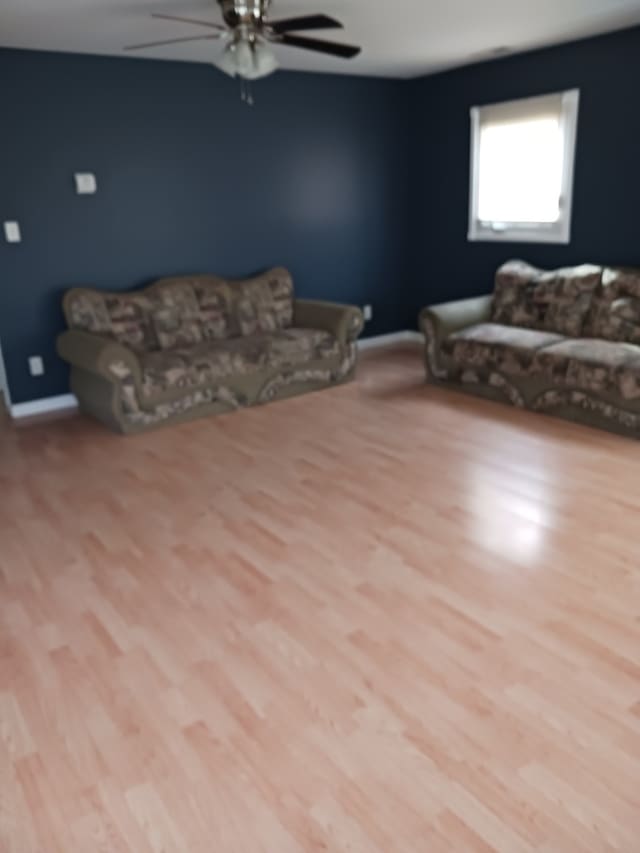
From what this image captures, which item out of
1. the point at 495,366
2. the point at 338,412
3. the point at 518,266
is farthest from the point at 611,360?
the point at 338,412

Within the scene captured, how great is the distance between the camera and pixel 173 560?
2.92 metres

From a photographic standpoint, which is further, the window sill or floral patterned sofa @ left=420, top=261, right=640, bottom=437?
the window sill

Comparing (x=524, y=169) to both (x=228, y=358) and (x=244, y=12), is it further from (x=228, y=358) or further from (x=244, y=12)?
(x=244, y=12)

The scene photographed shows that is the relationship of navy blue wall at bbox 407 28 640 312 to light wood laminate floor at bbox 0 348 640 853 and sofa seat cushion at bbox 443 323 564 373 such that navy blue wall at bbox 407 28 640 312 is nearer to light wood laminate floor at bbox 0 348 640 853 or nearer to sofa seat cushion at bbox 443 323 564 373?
sofa seat cushion at bbox 443 323 564 373

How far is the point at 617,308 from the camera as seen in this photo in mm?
4621

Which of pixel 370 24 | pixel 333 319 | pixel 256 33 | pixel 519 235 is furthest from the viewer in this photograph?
pixel 519 235

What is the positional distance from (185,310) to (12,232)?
4.23ft

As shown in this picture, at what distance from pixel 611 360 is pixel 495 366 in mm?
839

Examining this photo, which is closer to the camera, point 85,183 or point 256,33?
point 256,33

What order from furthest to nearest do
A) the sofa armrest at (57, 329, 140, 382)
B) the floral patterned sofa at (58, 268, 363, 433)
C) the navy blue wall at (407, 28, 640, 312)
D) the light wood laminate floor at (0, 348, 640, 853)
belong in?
the navy blue wall at (407, 28, 640, 312)
the floral patterned sofa at (58, 268, 363, 433)
the sofa armrest at (57, 329, 140, 382)
the light wood laminate floor at (0, 348, 640, 853)

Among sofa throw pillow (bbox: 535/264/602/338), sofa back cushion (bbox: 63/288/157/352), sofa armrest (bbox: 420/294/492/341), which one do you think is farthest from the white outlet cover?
sofa throw pillow (bbox: 535/264/602/338)

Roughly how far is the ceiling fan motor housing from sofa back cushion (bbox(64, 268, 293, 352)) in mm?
2168

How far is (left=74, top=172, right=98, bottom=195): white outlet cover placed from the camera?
4.84 meters

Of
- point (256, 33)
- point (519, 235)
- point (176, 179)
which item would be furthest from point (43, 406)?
point (519, 235)
